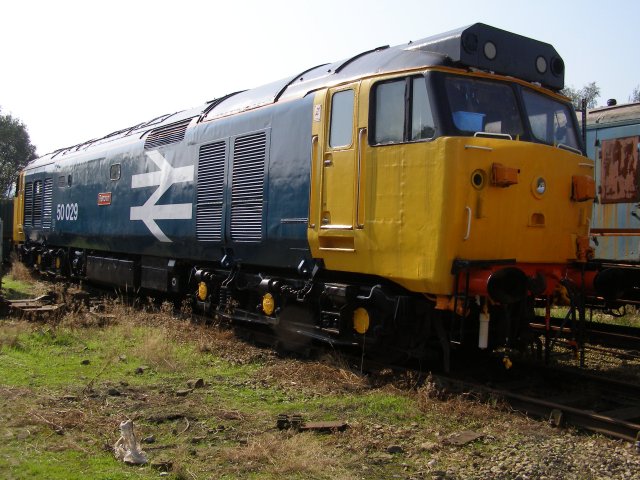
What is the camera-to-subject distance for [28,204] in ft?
63.8

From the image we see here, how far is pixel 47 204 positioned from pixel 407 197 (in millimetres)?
13784

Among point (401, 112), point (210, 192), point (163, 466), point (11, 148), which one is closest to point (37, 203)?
point (210, 192)

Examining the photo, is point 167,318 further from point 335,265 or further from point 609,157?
point 609,157

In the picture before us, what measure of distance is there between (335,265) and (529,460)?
10.7 feet

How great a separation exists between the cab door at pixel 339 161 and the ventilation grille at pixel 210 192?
8.48 ft

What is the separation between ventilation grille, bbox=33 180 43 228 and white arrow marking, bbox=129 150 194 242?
7292 millimetres

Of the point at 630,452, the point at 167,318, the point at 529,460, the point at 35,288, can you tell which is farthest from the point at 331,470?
the point at 35,288

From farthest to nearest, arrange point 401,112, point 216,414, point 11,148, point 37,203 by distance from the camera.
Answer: point 11,148 → point 37,203 → point 401,112 → point 216,414

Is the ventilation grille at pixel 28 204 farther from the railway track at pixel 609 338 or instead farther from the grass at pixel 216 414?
the railway track at pixel 609 338

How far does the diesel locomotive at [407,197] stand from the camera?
6.36 meters

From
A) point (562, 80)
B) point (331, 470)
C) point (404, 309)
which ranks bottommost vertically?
point (331, 470)

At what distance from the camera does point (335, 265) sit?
746 cm

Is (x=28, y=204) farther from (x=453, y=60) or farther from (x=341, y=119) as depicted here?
(x=453, y=60)

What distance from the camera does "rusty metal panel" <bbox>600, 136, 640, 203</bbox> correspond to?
1074cm
